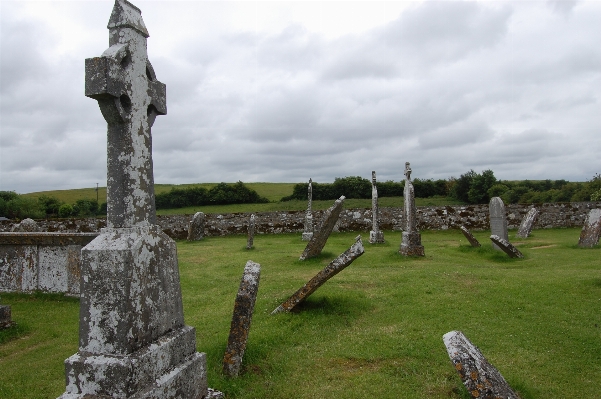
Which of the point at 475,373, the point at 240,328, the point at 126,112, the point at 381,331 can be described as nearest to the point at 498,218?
the point at 381,331

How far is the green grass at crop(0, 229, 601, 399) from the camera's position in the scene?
4.71m

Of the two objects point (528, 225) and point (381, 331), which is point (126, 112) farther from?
point (528, 225)

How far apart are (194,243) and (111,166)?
618 inches

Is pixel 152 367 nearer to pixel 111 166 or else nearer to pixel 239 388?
pixel 239 388

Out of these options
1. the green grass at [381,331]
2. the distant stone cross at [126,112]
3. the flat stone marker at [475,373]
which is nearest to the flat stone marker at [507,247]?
the green grass at [381,331]

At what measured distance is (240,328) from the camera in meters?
5.04

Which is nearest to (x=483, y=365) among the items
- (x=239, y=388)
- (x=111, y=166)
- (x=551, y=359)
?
(x=551, y=359)

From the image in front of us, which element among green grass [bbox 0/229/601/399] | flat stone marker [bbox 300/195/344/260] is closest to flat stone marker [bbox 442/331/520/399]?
green grass [bbox 0/229/601/399]

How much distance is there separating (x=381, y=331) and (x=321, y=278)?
1.17m

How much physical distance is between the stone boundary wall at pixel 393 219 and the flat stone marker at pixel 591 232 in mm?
6500

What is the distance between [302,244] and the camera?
16.6 metres

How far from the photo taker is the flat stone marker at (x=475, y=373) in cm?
352

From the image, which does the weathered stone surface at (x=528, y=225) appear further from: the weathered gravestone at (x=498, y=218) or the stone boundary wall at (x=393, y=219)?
the weathered gravestone at (x=498, y=218)

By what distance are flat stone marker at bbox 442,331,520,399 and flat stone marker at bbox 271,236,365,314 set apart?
2886 millimetres
